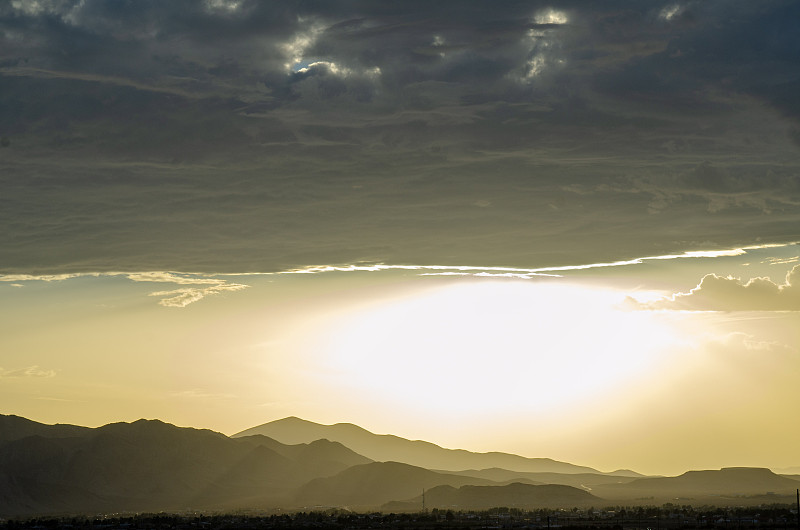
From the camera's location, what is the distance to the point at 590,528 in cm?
17512

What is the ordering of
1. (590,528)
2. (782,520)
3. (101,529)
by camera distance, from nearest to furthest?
(590,528) < (782,520) < (101,529)

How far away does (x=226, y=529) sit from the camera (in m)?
192

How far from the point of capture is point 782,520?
188 m

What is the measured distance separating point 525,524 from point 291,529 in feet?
152

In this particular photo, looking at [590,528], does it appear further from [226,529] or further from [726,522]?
[226,529]

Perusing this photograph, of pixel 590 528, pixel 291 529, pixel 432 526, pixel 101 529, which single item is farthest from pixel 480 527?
pixel 101 529

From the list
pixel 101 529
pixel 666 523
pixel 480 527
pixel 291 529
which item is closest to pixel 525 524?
pixel 480 527

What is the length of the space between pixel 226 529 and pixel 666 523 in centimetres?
8377

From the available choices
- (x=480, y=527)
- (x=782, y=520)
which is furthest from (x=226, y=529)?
(x=782, y=520)

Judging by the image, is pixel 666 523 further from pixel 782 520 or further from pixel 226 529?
pixel 226 529

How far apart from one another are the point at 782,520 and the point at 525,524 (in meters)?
46.8

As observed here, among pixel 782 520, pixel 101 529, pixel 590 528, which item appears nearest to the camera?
pixel 590 528

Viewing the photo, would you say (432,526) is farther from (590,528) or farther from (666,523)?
(666,523)

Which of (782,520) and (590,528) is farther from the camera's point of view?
(782,520)
